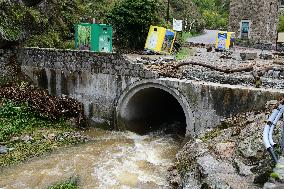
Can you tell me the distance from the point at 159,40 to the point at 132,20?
239 centimetres

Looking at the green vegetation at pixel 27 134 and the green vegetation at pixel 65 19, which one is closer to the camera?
the green vegetation at pixel 27 134

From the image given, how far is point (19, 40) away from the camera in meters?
19.4

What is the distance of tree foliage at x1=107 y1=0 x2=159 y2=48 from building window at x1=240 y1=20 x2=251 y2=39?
8976mm

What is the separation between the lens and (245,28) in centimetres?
2959

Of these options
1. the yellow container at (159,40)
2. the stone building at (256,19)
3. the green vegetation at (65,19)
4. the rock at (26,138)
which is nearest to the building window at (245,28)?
the stone building at (256,19)

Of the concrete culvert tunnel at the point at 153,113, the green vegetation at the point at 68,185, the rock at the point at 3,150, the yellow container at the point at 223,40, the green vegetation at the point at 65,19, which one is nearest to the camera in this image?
the green vegetation at the point at 68,185

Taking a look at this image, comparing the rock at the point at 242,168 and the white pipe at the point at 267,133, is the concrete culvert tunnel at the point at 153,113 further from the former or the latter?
the white pipe at the point at 267,133

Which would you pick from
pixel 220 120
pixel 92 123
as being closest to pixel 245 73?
pixel 220 120

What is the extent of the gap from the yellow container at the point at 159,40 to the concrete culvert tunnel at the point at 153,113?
3.16 meters

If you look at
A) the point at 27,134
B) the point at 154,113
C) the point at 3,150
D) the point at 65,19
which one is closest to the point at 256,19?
the point at 154,113

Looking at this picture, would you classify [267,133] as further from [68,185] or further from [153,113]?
[153,113]

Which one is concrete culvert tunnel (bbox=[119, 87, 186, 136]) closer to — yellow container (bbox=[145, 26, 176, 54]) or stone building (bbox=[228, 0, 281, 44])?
yellow container (bbox=[145, 26, 176, 54])

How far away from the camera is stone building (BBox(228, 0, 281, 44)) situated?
28.8 metres

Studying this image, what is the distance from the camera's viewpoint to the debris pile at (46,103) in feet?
54.5
